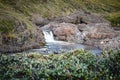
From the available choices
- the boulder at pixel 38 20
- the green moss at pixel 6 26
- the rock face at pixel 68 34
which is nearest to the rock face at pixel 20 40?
the green moss at pixel 6 26

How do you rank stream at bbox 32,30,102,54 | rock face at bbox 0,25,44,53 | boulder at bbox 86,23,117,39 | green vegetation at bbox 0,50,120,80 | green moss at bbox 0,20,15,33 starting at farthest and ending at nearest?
boulder at bbox 86,23,117,39 < green moss at bbox 0,20,15,33 < stream at bbox 32,30,102,54 < rock face at bbox 0,25,44,53 < green vegetation at bbox 0,50,120,80

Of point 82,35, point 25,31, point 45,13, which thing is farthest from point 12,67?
point 45,13

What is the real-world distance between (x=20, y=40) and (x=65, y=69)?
959 inches

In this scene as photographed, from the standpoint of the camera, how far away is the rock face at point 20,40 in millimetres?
35594

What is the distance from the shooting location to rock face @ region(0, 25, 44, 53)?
117 ft

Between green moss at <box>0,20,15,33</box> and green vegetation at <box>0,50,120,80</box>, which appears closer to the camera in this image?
green vegetation at <box>0,50,120,80</box>

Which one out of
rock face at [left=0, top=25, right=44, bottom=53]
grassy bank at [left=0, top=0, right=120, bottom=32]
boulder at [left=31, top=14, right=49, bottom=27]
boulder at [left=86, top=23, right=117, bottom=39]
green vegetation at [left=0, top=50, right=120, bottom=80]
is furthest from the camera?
boulder at [left=31, top=14, right=49, bottom=27]

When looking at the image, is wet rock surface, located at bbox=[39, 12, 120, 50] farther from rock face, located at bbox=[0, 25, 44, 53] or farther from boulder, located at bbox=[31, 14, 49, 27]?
boulder, located at bbox=[31, 14, 49, 27]

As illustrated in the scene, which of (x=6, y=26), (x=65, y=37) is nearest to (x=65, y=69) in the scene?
(x=6, y=26)

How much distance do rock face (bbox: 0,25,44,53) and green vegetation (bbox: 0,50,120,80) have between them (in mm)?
20351

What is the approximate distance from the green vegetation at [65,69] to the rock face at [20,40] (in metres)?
20.4

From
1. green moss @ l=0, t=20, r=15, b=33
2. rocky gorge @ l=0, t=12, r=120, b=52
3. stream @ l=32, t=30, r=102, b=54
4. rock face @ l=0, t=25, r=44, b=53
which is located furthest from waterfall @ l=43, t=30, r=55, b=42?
green moss @ l=0, t=20, r=15, b=33

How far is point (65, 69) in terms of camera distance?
13.8m

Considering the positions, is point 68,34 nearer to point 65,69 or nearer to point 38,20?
point 38,20
